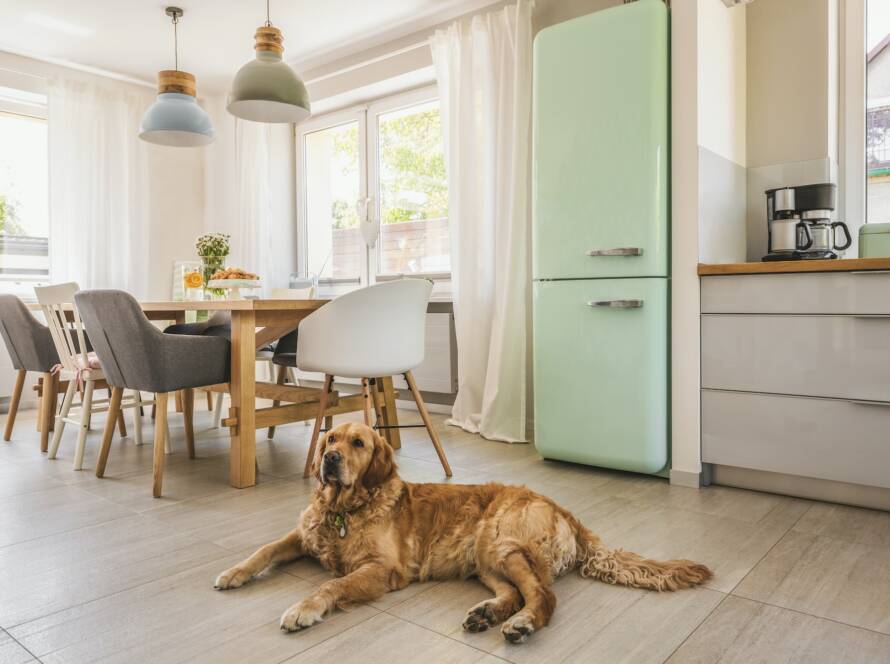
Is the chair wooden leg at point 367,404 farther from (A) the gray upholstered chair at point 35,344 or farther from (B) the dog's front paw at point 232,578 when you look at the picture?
(A) the gray upholstered chair at point 35,344

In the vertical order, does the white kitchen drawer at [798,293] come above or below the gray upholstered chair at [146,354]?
above

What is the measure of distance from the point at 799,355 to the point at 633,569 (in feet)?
3.85

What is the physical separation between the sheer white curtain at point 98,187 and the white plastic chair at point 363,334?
3.04 m

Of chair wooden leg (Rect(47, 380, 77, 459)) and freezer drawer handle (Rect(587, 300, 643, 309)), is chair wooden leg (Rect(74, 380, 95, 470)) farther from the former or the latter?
freezer drawer handle (Rect(587, 300, 643, 309))

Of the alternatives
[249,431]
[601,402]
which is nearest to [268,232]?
[249,431]

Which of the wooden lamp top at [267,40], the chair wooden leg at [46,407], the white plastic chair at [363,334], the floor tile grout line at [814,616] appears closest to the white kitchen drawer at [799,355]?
the floor tile grout line at [814,616]

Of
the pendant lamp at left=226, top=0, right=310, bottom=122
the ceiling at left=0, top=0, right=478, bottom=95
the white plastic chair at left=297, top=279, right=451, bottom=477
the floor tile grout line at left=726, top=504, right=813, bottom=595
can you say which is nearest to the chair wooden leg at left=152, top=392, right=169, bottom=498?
the white plastic chair at left=297, top=279, right=451, bottom=477

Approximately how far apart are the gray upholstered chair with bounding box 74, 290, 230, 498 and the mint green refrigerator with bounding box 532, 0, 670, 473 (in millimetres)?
1397

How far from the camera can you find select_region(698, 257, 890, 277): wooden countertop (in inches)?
83.3

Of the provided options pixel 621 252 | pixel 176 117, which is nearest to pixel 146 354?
pixel 176 117

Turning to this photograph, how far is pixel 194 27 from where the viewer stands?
4.23 metres

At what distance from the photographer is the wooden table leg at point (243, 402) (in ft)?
8.30

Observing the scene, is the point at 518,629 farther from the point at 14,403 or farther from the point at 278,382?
the point at 14,403

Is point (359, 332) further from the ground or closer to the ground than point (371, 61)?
closer to the ground
